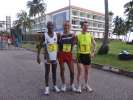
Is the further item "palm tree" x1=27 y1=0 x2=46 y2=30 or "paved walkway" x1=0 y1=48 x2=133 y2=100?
"palm tree" x1=27 y1=0 x2=46 y2=30

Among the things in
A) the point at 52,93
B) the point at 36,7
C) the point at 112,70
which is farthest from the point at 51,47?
the point at 36,7

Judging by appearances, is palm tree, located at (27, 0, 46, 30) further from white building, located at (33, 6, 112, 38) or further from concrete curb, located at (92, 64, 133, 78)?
concrete curb, located at (92, 64, 133, 78)

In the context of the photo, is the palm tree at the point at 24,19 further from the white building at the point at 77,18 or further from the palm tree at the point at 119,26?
the palm tree at the point at 119,26

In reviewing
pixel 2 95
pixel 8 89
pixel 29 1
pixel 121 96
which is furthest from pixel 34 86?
pixel 29 1

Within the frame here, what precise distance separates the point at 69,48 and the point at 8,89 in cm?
214

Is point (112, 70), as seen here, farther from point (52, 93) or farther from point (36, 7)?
point (36, 7)

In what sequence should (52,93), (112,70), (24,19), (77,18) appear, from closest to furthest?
(52,93), (112,70), (24,19), (77,18)

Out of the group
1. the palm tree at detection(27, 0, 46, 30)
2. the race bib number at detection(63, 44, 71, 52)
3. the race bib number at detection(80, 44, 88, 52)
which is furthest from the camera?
the palm tree at detection(27, 0, 46, 30)

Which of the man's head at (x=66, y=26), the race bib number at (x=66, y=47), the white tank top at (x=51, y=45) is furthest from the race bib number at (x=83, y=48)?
the white tank top at (x=51, y=45)

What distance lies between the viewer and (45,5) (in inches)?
3644

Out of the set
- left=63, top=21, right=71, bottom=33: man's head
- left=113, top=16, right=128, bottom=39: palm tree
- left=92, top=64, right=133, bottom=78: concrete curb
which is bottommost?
left=92, top=64, right=133, bottom=78: concrete curb

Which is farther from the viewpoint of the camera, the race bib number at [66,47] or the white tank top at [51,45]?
the race bib number at [66,47]

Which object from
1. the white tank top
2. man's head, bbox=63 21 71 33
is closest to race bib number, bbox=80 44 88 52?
man's head, bbox=63 21 71 33

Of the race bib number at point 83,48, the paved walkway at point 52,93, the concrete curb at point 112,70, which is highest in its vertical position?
the race bib number at point 83,48
